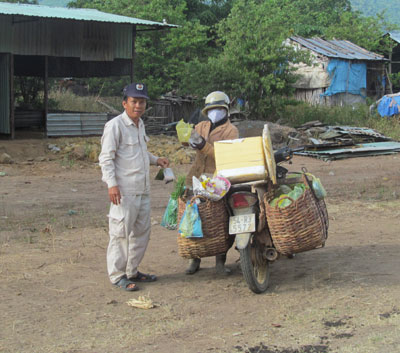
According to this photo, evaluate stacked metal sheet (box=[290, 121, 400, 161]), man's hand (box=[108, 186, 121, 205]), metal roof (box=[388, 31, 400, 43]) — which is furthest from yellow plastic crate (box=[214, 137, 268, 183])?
metal roof (box=[388, 31, 400, 43])

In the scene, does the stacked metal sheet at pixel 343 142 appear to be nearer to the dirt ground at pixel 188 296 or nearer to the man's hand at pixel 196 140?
the dirt ground at pixel 188 296

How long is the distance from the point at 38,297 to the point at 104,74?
683 inches

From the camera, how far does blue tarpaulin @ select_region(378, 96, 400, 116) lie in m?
21.7

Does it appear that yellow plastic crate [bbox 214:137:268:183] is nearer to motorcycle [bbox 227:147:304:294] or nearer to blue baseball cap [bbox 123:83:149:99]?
motorcycle [bbox 227:147:304:294]

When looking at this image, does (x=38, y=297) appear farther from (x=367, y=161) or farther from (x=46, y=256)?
(x=367, y=161)

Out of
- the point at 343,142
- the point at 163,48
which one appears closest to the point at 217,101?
the point at 343,142

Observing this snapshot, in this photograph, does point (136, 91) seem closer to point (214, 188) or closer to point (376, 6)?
point (214, 188)

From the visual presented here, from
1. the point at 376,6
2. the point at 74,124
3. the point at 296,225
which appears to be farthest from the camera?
the point at 376,6

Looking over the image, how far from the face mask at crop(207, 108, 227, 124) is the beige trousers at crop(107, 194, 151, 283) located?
1008 mm

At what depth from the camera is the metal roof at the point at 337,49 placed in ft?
89.4

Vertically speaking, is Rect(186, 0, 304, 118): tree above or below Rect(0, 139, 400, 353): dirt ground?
above

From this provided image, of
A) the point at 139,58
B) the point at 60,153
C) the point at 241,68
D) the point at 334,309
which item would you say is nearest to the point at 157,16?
the point at 139,58

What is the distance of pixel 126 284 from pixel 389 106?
733 inches

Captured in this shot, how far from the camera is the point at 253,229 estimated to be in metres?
4.98
